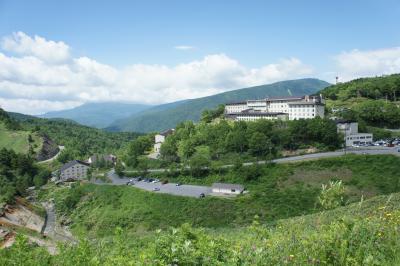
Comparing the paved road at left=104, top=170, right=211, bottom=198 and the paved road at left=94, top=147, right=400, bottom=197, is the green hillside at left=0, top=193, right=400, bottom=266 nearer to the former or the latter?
the paved road at left=104, top=170, right=211, bottom=198

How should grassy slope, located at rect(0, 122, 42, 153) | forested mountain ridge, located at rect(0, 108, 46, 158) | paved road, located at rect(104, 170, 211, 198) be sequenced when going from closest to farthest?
paved road, located at rect(104, 170, 211, 198) → forested mountain ridge, located at rect(0, 108, 46, 158) → grassy slope, located at rect(0, 122, 42, 153)

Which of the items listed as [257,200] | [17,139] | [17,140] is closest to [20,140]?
[17,140]

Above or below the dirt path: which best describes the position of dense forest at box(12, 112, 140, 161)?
above

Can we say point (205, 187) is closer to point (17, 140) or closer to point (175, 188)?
point (175, 188)

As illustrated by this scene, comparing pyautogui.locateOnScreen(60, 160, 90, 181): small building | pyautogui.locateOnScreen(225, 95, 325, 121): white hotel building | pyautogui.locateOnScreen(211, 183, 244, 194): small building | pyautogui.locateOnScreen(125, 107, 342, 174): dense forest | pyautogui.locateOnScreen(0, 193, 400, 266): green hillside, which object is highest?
pyautogui.locateOnScreen(225, 95, 325, 121): white hotel building

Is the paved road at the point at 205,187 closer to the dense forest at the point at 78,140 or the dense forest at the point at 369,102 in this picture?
the dense forest at the point at 369,102

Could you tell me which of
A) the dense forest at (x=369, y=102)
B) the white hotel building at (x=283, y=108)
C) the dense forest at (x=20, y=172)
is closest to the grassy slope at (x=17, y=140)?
the dense forest at (x=20, y=172)

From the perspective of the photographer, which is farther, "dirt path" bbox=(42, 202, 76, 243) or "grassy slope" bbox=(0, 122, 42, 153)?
"grassy slope" bbox=(0, 122, 42, 153)

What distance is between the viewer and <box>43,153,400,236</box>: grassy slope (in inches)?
1768

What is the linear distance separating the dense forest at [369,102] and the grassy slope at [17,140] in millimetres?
98564

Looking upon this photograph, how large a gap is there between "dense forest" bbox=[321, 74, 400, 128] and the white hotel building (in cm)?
597

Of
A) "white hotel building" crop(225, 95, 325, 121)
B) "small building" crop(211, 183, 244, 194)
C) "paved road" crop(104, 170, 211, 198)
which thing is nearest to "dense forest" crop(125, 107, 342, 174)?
"paved road" crop(104, 170, 211, 198)

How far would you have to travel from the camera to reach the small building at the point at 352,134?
220 ft

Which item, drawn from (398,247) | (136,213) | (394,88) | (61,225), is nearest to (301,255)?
(398,247)
